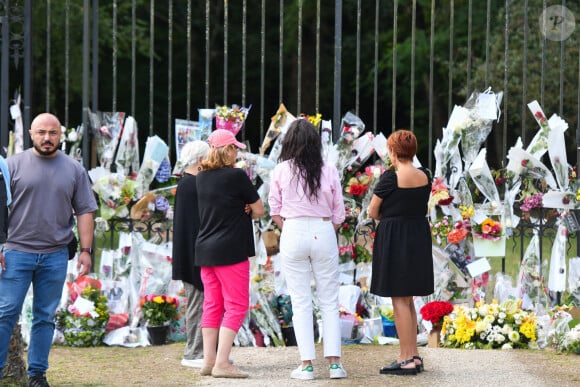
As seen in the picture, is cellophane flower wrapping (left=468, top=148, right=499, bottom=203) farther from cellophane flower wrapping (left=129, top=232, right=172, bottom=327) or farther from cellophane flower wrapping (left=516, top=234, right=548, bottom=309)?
cellophane flower wrapping (left=129, top=232, right=172, bottom=327)

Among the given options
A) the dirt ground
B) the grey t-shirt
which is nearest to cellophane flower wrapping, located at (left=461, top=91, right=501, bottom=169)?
the dirt ground

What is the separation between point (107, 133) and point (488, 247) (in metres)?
3.09

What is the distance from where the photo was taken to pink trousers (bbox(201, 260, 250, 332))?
19.3 ft

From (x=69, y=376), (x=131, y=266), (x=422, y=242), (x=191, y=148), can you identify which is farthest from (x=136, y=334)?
(x=422, y=242)

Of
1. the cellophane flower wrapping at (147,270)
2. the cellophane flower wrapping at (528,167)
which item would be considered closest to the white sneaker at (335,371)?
the cellophane flower wrapping at (147,270)

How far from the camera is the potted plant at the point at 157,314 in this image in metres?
7.37

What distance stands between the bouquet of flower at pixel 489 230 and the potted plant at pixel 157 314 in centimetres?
232

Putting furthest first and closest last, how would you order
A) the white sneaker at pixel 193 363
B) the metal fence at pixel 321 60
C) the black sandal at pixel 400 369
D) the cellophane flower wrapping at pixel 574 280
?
the metal fence at pixel 321 60, the cellophane flower wrapping at pixel 574 280, the white sneaker at pixel 193 363, the black sandal at pixel 400 369

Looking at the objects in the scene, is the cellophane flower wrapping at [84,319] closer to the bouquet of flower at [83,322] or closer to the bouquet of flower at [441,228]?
the bouquet of flower at [83,322]

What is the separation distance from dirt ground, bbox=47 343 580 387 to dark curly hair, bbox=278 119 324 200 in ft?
3.79

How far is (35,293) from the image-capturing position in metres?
5.51

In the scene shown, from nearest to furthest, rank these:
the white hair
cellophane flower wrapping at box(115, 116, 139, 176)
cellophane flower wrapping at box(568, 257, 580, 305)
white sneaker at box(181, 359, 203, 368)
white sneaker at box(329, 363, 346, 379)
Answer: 1. white sneaker at box(329, 363, 346, 379)
2. the white hair
3. white sneaker at box(181, 359, 203, 368)
4. cellophane flower wrapping at box(568, 257, 580, 305)
5. cellophane flower wrapping at box(115, 116, 139, 176)

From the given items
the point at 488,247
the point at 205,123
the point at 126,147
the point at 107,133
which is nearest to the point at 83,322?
the point at 126,147

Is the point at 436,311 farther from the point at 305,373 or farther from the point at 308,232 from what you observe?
the point at 308,232
